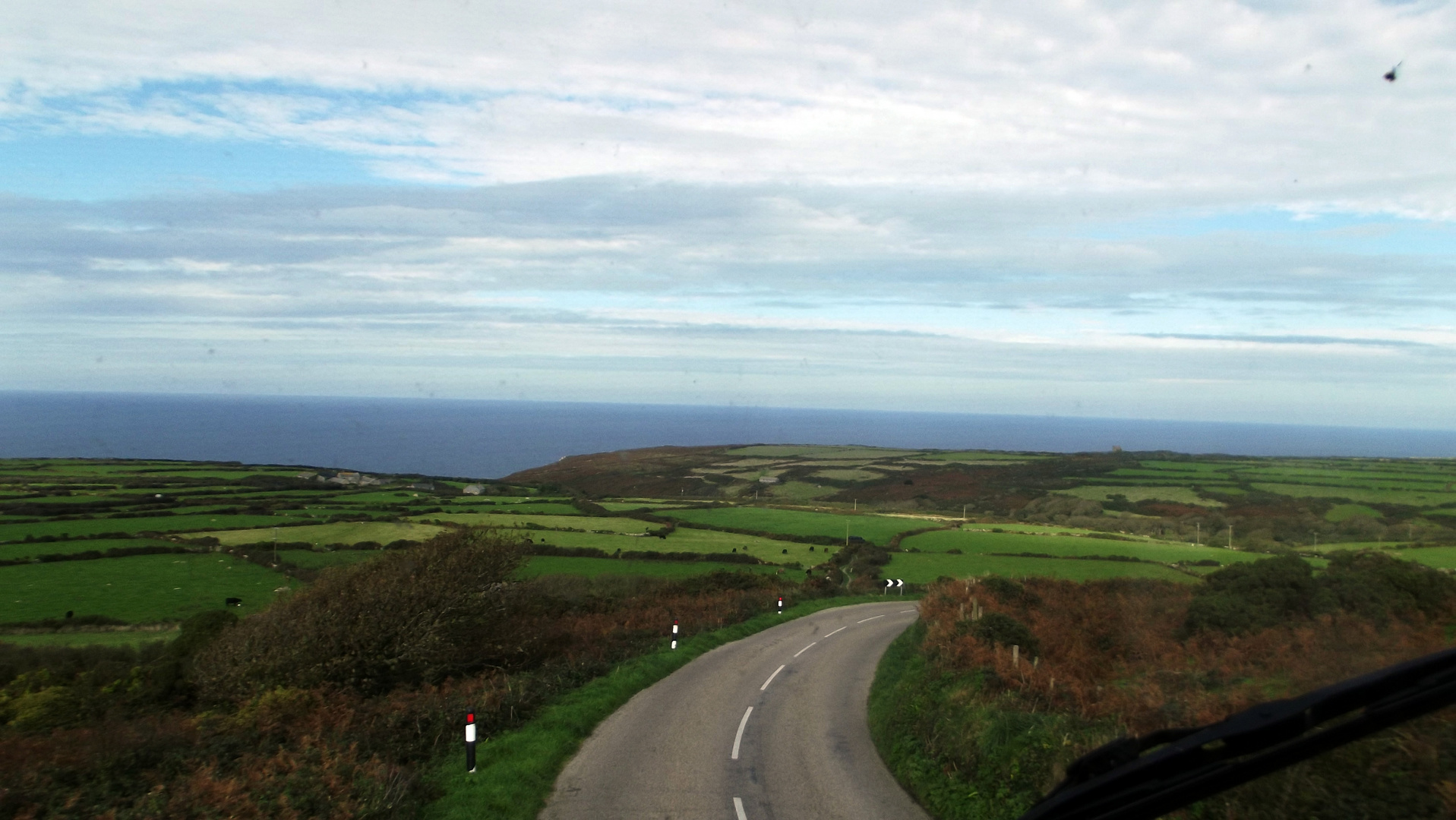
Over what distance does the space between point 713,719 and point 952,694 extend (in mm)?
4286

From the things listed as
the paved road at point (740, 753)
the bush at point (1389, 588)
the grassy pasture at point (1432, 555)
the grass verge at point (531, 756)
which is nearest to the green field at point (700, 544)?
the grassy pasture at point (1432, 555)

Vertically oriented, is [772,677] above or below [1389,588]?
below

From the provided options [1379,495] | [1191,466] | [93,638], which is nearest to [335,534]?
[93,638]

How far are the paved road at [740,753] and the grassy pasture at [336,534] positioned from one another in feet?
111

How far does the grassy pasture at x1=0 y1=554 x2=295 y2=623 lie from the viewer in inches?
1266

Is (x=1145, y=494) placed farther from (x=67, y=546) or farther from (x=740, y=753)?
(x=67, y=546)

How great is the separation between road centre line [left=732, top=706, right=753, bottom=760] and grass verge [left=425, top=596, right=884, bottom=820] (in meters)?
2.46

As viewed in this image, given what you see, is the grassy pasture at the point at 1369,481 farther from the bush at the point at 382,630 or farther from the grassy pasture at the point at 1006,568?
the bush at the point at 382,630

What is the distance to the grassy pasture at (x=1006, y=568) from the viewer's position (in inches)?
1446

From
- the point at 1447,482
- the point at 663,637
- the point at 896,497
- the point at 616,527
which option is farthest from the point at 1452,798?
the point at 896,497

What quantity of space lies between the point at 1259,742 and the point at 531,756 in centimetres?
1109

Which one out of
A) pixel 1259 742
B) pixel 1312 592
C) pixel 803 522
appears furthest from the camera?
pixel 803 522

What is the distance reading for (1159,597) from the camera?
2375cm

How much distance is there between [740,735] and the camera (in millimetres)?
13930
